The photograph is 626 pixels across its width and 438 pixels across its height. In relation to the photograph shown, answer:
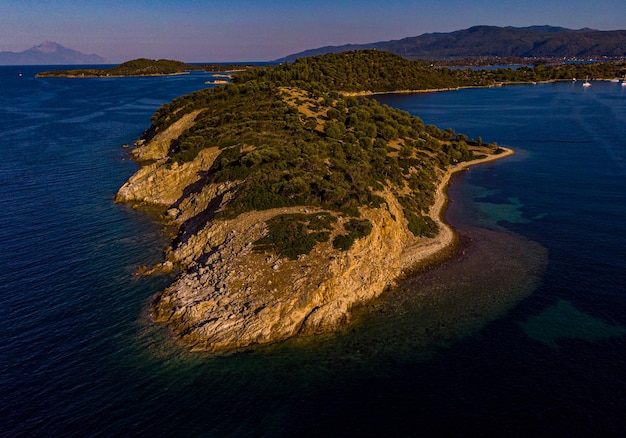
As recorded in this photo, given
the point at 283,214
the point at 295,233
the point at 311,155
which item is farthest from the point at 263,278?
the point at 311,155

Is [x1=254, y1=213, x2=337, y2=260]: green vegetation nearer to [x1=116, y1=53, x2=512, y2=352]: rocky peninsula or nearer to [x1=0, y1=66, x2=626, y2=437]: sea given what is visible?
[x1=116, y1=53, x2=512, y2=352]: rocky peninsula

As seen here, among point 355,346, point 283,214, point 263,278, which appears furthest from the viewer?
point 283,214

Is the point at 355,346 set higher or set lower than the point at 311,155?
lower

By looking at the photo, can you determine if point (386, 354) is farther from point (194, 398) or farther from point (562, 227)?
point (562, 227)

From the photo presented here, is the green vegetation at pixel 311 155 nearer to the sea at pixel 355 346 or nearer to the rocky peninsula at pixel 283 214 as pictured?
the rocky peninsula at pixel 283 214

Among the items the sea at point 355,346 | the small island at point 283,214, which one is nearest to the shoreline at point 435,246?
the small island at point 283,214

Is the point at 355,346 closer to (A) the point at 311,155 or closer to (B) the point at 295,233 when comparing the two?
(B) the point at 295,233

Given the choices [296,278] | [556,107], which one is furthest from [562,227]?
[556,107]
